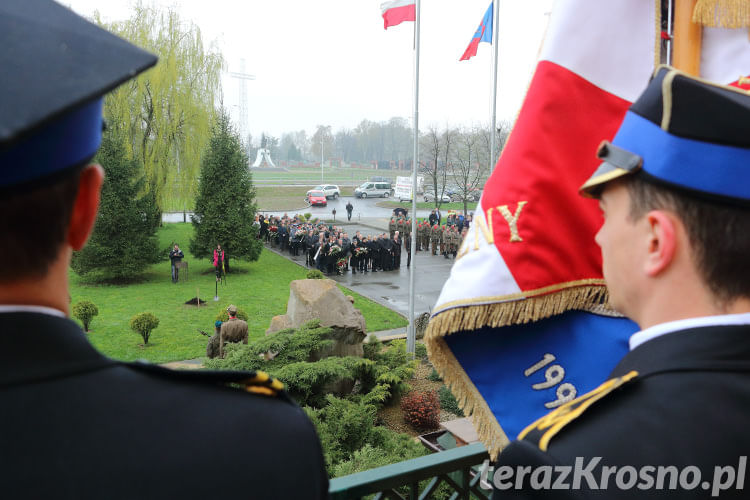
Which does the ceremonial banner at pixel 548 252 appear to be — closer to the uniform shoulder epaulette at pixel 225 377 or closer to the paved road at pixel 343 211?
the uniform shoulder epaulette at pixel 225 377

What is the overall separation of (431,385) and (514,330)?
9.08 meters

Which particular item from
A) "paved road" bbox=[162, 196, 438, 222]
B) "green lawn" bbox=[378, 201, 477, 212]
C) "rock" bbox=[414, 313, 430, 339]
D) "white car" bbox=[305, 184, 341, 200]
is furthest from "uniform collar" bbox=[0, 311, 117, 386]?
"white car" bbox=[305, 184, 341, 200]

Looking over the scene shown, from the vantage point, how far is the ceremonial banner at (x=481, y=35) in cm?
1162

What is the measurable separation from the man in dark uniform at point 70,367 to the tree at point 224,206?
65.4 feet

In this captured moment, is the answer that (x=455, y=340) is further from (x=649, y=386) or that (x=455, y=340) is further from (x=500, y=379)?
(x=649, y=386)

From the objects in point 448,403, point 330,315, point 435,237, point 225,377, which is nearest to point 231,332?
point 330,315

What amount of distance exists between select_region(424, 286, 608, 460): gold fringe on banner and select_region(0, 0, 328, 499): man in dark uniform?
900 mm

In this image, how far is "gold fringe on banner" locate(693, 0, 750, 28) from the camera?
1.92 meters

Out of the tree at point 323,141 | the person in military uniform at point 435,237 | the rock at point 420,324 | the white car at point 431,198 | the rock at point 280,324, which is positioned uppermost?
the tree at point 323,141

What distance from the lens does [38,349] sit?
0.90 m

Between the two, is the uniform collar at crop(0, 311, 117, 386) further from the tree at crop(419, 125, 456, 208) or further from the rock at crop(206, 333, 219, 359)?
the tree at crop(419, 125, 456, 208)

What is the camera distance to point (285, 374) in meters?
7.96

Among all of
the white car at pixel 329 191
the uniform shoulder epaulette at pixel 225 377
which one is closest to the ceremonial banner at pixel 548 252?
the uniform shoulder epaulette at pixel 225 377

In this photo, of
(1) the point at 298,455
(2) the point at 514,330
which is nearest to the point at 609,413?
(1) the point at 298,455
